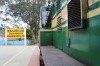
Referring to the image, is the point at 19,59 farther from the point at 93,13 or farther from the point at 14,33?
the point at 14,33

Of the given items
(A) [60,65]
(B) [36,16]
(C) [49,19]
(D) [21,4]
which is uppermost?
(D) [21,4]

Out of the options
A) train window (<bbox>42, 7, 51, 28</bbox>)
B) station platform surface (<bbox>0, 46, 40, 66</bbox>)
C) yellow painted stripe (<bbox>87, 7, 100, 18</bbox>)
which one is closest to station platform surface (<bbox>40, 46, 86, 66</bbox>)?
yellow painted stripe (<bbox>87, 7, 100, 18</bbox>)

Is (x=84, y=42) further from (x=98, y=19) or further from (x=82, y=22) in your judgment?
(x=98, y=19)

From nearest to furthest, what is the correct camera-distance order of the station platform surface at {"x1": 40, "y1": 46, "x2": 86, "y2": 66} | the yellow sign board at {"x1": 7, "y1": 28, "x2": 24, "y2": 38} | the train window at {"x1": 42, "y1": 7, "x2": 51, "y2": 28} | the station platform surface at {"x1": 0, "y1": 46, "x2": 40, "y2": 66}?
the station platform surface at {"x1": 40, "y1": 46, "x2": 86, "y2": 66} < the train window at {"x1": 42, "y1": 7, "x2": 51, "y2": 28} < the station platform surface at {"x1": 0, "y1": 46, "x2": 40, "y2": 66} < the yellow sign board at {"x1": 7, "y1": 28, "x2": 24, "y2": 38}

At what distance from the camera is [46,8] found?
27.4 feet

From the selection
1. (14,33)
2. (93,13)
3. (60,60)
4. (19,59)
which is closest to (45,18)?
(19,59)

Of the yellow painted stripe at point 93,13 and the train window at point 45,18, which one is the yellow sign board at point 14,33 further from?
the yellow painted stripe at point 93,13

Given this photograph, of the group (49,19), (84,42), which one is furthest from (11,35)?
(84,42)

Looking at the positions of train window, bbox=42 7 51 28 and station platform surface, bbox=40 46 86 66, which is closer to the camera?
station platform surface, bbox=40 46 86 66

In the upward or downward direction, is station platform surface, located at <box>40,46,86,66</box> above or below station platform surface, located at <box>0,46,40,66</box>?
above

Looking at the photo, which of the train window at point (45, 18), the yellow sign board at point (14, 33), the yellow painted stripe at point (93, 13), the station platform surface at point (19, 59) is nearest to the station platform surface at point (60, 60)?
the yellow painted stripe at point (93, 13)

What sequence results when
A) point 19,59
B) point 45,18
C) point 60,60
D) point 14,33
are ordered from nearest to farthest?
point 60,60 < point 45,18 < point 19,59 < point 14,33

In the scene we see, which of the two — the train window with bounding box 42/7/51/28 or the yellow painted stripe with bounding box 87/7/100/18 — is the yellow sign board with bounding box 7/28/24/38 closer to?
the train window with bounding box 42/7/51/28

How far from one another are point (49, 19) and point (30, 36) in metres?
28.0
